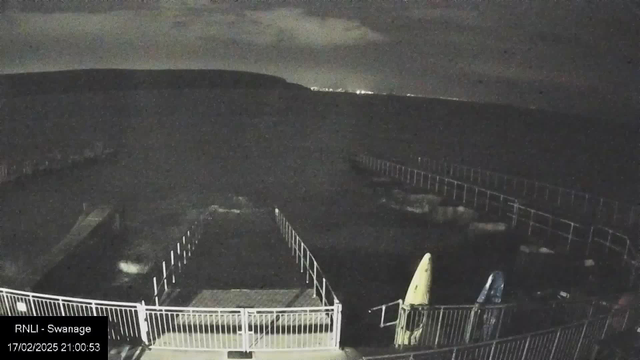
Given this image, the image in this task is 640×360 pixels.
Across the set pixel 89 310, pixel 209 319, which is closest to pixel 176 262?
pixel 209 319

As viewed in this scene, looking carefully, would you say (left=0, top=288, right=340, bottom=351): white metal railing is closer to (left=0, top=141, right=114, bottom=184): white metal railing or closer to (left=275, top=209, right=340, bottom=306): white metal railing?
(left=275, top=209, right=340, bottom=306): white metal railing

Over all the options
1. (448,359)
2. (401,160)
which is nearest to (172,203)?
(401,160)

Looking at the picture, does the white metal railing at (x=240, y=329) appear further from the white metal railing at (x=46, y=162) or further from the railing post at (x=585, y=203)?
the railing post at (x=585, y=203)

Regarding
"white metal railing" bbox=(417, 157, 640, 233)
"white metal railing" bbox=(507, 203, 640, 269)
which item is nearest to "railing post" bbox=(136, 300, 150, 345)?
"white metal railing" bbox=(417, 157, 640, 233)

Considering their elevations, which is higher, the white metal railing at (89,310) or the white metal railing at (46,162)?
the white metal railing at (46,162)

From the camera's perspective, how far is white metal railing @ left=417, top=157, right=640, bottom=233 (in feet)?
5.12

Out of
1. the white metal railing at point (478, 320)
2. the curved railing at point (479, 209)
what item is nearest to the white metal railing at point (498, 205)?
the curved railing at point (479, 209)

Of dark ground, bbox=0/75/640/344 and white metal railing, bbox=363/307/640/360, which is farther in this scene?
white metal railing, bbox=363/307/640/360

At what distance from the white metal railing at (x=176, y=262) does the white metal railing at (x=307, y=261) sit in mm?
266

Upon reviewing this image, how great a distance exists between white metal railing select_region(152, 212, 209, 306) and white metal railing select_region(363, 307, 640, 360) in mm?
750

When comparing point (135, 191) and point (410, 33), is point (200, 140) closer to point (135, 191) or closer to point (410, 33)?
point (135, 191)

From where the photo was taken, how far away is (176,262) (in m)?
1.57

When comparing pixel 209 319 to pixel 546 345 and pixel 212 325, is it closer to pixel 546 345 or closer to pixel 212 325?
pixel 212 325

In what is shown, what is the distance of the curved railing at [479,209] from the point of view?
5.10 ft
